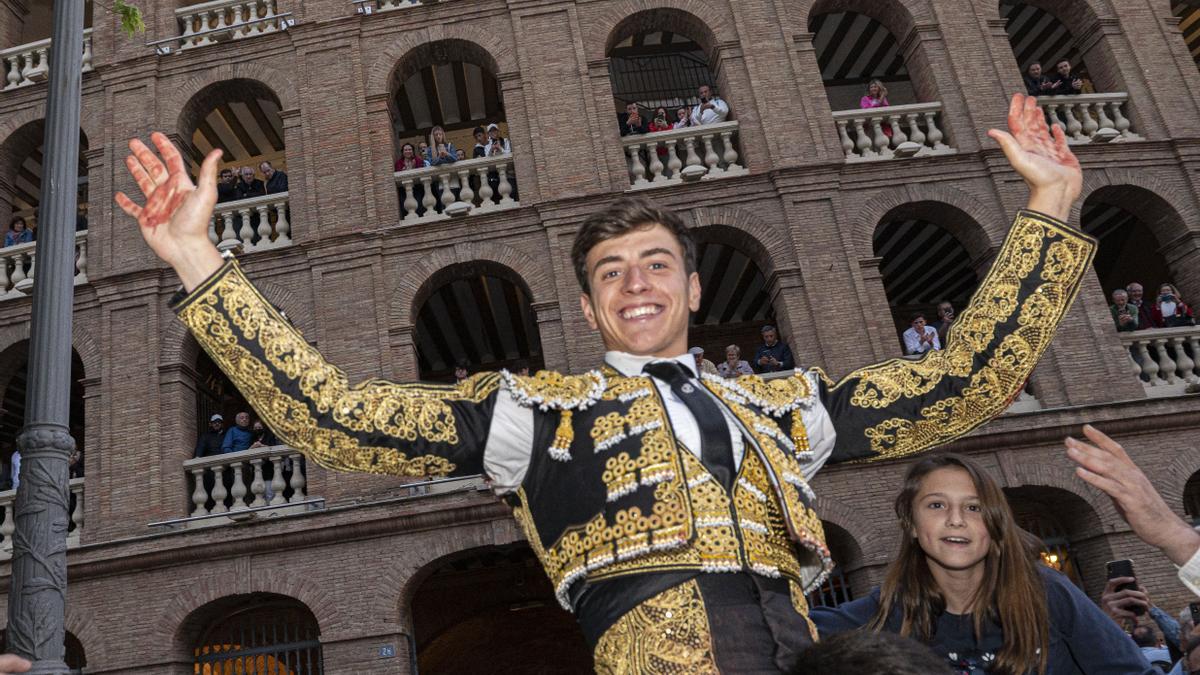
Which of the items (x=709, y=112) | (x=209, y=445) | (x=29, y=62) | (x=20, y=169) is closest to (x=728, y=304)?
(x=709, y=112)

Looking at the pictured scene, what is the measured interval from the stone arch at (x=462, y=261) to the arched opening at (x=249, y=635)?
4.27 m

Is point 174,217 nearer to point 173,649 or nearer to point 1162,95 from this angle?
point 173,649

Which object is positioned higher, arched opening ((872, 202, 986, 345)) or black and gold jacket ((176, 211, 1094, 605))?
arched opening ((872, 202, 986, 345))

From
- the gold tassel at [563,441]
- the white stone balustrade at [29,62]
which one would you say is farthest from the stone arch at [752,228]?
the gold tassel at [563,441]

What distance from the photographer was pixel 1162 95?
1429cm

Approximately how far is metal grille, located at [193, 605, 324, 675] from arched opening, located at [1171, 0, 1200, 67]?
16.9m

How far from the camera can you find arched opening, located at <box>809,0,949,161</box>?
45.5 ft

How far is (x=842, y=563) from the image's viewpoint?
12484 mm

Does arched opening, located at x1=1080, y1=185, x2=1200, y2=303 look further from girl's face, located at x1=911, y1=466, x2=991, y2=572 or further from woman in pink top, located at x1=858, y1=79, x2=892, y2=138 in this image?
girl's face, located at x1=911, y1=466, x2=991, y2=572

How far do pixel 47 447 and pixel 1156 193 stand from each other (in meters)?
14.5

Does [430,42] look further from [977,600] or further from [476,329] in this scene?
[977,600]

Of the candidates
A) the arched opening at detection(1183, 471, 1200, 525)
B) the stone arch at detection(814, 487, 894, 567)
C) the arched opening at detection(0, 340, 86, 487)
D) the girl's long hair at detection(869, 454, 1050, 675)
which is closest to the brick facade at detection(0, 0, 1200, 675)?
the stone arch at detection(814, 487, 894, 567)

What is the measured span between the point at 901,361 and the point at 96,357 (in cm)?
1329

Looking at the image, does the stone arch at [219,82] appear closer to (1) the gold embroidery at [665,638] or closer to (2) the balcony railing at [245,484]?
(2) the balcony railing at [245,484]
